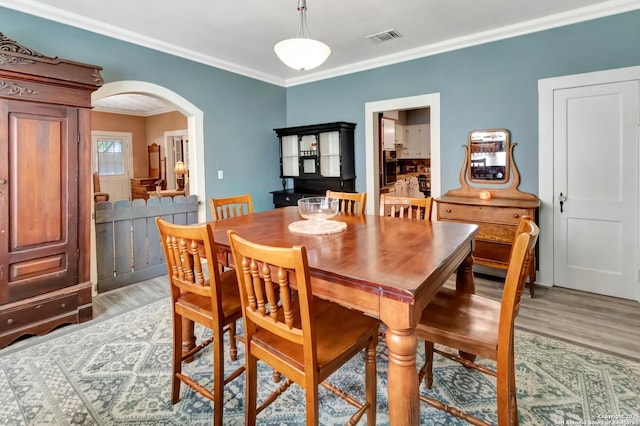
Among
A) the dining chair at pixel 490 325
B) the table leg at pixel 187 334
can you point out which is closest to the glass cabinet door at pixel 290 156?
the table leg at pixel 187 334

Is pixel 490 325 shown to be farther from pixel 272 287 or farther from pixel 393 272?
pixel 272 287

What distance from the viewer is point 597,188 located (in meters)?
3.24

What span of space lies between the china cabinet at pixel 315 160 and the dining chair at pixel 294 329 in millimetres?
3271

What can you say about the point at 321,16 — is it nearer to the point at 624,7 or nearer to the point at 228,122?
the point at 228,122

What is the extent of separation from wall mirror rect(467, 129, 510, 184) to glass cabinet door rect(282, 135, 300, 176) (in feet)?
7.86

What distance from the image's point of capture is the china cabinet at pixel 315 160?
4.71 meters

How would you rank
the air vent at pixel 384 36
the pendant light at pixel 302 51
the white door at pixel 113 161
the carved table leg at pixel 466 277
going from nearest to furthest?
the carved table leg at pixel 466 277 < the pendant light at pixel 302 51 < the air vent at pixel 384 36 < the white door at pixel 113 161

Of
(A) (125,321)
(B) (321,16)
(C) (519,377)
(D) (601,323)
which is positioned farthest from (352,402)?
(B) (321,16)

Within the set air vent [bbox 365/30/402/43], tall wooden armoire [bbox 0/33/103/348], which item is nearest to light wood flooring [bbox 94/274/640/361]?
tall wooden armoire [bbox 0/33/103/348]

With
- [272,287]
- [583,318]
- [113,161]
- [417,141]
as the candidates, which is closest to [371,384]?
[272,287]

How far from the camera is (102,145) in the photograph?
27.8 feet

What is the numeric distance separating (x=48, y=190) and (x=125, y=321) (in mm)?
1178

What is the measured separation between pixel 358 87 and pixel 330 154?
38.4 inches

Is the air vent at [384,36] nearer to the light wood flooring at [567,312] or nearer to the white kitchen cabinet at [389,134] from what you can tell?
the white kitchen cabinet at [389,134]
